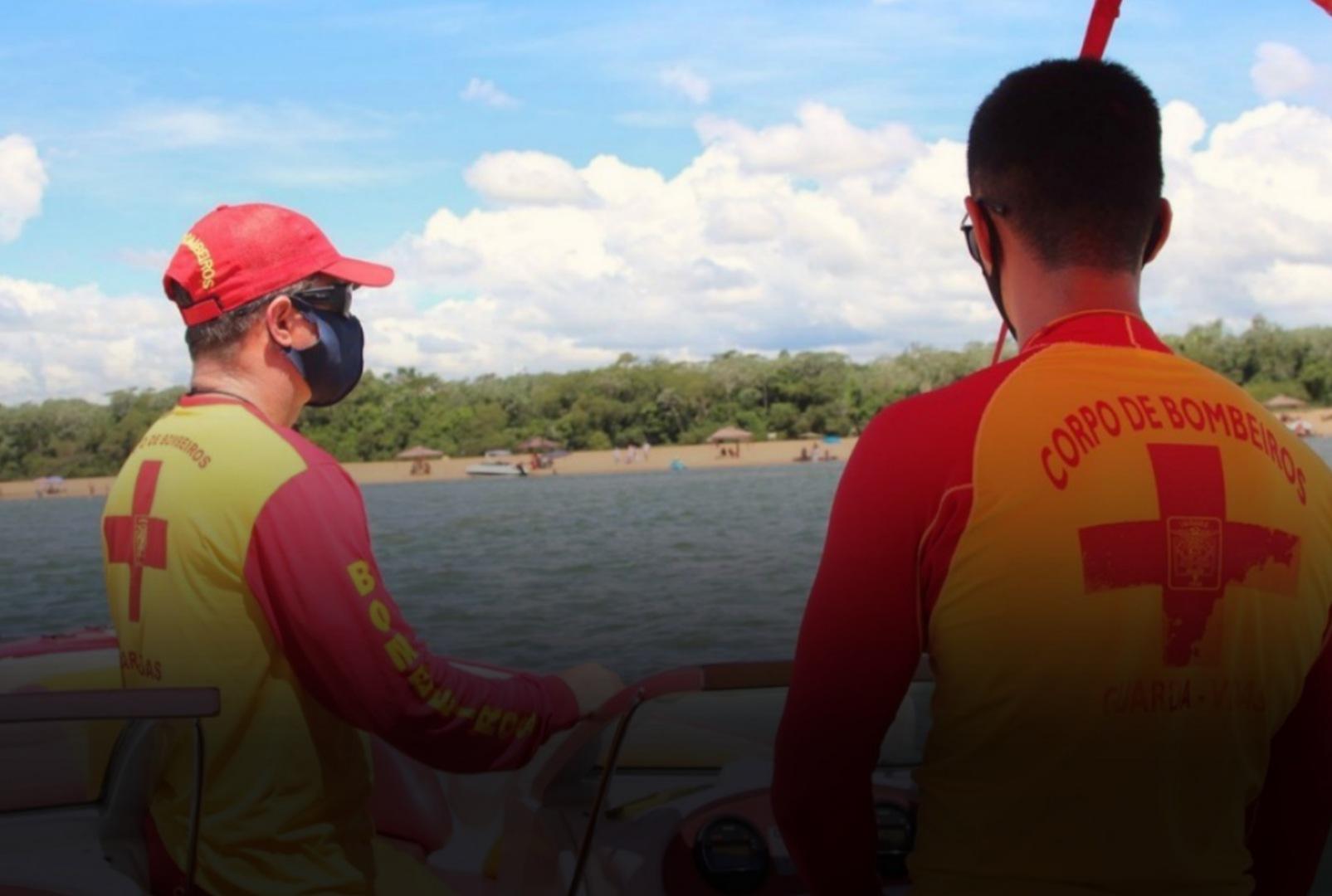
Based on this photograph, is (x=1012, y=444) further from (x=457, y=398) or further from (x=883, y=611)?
(x=457, y=398)

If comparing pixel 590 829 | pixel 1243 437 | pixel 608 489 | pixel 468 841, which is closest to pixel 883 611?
pixel 1243 437

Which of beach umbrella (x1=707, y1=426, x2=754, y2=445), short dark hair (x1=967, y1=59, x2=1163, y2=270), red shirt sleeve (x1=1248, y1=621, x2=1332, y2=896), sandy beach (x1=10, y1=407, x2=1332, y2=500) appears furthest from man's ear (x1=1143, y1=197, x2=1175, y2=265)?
beach umbrella (x1=707, y1=426, x2=754, y2=445)

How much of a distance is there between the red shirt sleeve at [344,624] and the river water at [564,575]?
0.34 metres

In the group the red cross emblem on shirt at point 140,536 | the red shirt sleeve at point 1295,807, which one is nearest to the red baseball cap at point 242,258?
the red cross emblem on shirt at point 140,536

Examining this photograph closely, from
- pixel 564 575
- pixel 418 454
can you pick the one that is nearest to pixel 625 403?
pixel 418 454

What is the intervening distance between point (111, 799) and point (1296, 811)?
1144 mm

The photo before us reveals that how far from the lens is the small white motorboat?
59.7 feet

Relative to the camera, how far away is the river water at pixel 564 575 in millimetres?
5122

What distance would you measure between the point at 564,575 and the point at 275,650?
7.29 meters

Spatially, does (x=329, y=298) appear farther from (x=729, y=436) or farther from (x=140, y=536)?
(x=729, y=436)

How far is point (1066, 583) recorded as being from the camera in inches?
32.3

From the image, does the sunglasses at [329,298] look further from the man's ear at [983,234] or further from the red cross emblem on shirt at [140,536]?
the man's ear at [983,234]

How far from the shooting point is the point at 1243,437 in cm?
87

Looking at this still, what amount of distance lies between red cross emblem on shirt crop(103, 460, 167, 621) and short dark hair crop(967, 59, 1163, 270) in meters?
0.73
